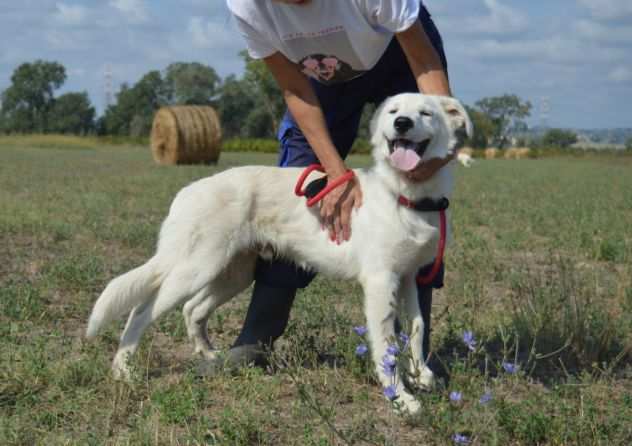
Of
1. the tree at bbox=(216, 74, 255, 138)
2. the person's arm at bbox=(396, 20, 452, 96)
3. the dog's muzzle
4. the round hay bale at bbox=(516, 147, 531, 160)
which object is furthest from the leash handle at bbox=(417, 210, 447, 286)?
the tree at bbox=(216, 74, 255, 138)

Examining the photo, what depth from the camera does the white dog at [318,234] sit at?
341cm

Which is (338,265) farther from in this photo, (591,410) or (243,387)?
(591,410)

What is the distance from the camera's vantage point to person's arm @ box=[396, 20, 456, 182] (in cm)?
341

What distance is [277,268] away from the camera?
4.00m

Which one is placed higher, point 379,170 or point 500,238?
point 379,170

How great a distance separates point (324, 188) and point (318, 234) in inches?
9.7

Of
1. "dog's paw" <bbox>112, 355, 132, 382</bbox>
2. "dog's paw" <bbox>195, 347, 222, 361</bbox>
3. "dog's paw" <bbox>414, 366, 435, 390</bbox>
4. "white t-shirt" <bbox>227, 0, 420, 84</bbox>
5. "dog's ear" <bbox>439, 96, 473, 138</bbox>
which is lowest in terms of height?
"dog's paw" <bbox>195, 347, 222, 361</bbox>

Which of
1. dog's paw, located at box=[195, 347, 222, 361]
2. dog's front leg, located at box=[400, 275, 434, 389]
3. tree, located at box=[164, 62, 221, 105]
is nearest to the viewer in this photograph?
dog's front leg, located at box=[400, 275, 434, 389]

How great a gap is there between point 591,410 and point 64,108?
90058mm

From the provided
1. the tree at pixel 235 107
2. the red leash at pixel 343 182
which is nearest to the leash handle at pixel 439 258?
the red leash at pixel 343 182

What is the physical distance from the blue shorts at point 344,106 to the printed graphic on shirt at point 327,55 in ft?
0.35

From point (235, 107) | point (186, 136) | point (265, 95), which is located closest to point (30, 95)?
point (235, 107)

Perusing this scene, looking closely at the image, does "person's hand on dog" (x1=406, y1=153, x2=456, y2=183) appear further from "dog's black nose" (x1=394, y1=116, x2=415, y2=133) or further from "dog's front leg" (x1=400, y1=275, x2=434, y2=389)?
"dog's front leg" (x1=400, y1=275, x2=434, y2=389)

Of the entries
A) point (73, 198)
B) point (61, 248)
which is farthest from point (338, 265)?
point (73, 198)
